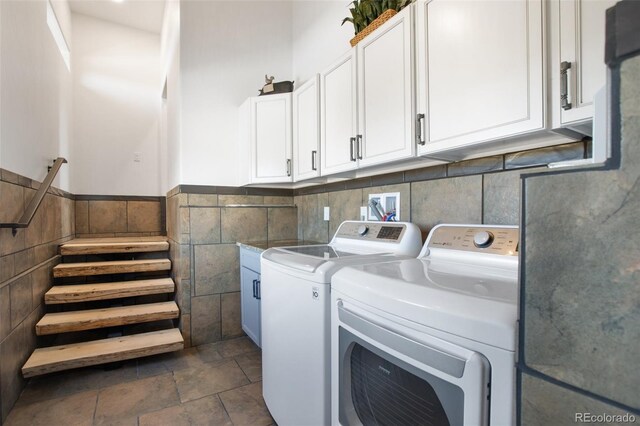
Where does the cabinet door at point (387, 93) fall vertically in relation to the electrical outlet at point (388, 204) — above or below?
above

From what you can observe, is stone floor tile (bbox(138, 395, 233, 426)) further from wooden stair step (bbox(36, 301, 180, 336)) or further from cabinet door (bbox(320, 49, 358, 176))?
cabinet door (bbox(320, 49, 358, 176))

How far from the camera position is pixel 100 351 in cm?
225

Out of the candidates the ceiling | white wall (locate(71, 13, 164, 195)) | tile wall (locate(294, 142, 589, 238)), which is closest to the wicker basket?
tile wall (locate(294, 142, 589, 238))

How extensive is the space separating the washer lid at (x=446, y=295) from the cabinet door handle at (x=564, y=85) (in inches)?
21.2

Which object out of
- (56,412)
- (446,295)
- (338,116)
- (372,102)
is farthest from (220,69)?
(446,295)

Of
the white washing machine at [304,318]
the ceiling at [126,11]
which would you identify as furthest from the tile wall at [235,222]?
the ceiling at [126,11]

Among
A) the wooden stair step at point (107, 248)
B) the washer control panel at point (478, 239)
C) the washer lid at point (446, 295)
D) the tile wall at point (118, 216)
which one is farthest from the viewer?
the tile wall at point (118, 216)

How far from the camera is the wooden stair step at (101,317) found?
2293mm

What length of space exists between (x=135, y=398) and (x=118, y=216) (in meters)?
2.83

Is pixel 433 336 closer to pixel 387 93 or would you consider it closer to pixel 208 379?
pixel 387 93

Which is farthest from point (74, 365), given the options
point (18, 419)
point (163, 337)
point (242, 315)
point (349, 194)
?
point (349, 194)

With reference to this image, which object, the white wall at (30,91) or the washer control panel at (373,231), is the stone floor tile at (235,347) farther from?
the white wall at (30,91)

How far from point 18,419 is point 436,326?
2.34 m

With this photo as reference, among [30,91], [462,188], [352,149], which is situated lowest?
[462,188]
